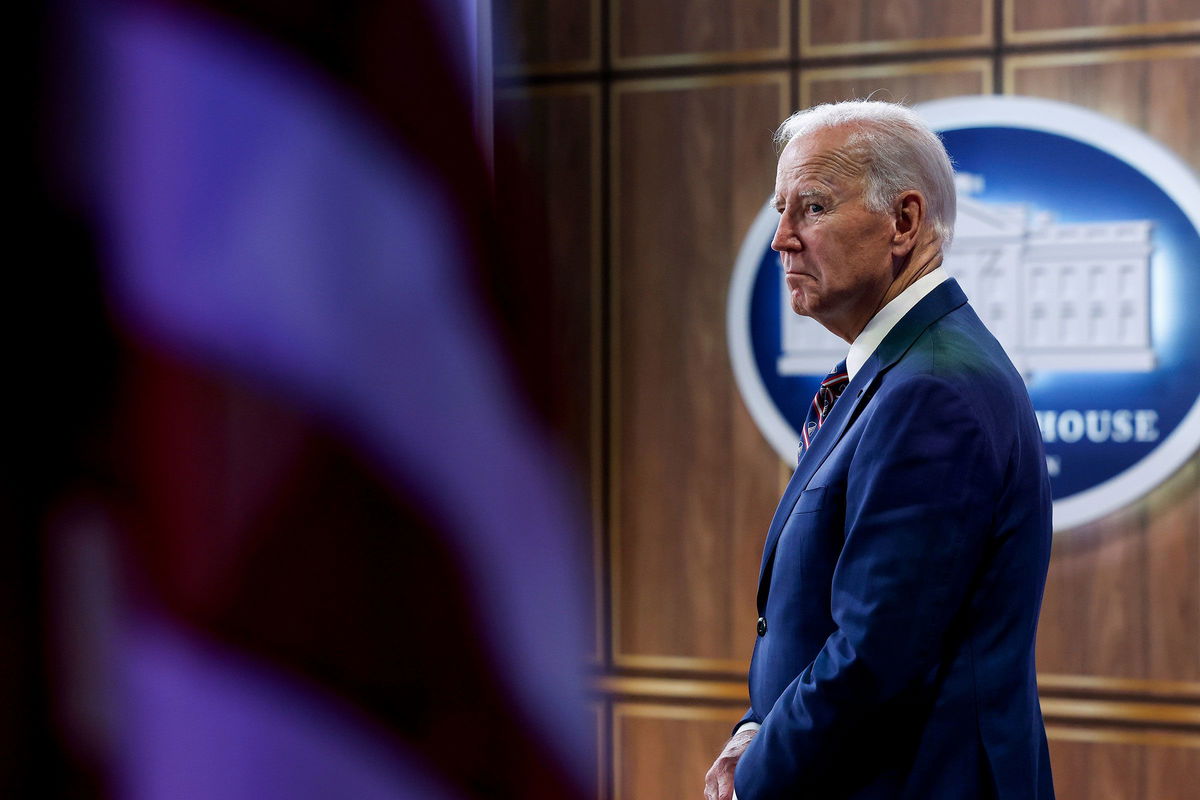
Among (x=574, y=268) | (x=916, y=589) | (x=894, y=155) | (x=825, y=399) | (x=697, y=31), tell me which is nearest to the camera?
(x=916, y=589)

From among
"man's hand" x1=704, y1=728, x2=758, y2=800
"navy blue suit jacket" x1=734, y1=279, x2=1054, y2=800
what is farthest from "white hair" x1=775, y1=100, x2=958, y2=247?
"man's hand" x1=704, y1=728, x2=758, y2=800

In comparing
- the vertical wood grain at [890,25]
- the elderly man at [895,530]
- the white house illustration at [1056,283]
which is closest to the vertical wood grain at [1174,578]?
the white house illustration at [1056,283]

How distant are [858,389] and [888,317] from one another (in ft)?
0.27

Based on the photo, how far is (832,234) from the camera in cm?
122

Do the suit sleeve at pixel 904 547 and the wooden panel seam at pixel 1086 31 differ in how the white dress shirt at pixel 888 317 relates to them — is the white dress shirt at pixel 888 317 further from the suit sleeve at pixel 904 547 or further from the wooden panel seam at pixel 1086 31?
the wooden panel seam at pixel 1086 31

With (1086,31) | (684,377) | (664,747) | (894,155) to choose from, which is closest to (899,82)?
(1086,31)

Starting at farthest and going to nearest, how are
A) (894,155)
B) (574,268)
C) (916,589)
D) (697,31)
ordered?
(574,268), (697,31), (894,155), (916,589)

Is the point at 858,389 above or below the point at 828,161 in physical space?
below

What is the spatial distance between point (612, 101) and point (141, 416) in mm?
2138

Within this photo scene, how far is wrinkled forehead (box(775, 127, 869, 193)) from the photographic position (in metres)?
1.21

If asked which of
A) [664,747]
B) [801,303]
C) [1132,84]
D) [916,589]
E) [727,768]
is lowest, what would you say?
[664,747]

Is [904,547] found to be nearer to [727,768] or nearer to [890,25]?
[727,768]

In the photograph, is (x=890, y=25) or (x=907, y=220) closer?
(x=907, y=220)

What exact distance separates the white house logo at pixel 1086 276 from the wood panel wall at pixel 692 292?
0.08 m
